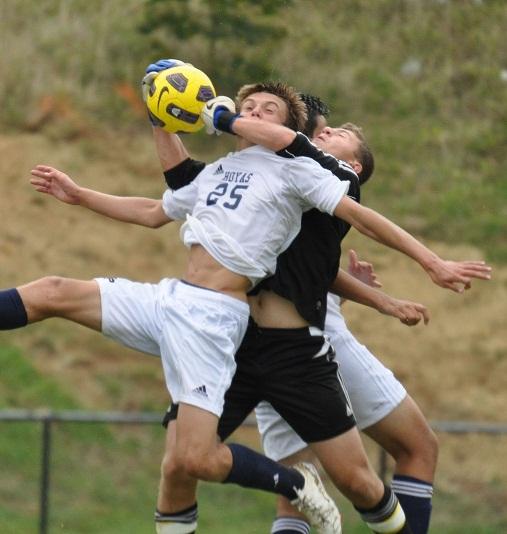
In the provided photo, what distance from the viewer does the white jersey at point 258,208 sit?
5969 mm

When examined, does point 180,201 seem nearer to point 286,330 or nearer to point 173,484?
point 286,330

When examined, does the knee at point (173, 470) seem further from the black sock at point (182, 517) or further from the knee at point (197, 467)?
the black sock at point (182, 517)

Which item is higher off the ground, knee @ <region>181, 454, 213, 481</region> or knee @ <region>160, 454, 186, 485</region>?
knee @ <region>181, 454, 213, 481</region>

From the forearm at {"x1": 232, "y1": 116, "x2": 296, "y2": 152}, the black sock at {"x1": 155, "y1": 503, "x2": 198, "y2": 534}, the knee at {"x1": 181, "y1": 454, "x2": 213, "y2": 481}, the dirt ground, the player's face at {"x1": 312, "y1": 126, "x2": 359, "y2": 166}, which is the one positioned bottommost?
the dirt ground

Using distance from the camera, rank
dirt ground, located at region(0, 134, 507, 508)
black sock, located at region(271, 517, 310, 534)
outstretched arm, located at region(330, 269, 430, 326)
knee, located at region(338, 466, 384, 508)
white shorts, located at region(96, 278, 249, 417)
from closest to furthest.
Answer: white shorts, located at region(96, 278, 249, 417) → knee, located at region(338, 466, 384, 508) → outstretched arm, located at region(330, 269, 430, 326) → black sock, located at region(271, 517, 310, 534) → dirt ground, located at region(0, 134, 507, 508)

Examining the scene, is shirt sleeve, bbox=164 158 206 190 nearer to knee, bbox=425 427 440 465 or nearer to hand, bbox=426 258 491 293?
hand, bbox=426 258 491 293

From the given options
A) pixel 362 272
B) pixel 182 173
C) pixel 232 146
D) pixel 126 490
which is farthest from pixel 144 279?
pixel 182 173

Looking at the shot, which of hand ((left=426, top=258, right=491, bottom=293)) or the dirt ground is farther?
the dirt ground

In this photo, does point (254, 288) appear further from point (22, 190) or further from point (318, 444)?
point (22, 190)

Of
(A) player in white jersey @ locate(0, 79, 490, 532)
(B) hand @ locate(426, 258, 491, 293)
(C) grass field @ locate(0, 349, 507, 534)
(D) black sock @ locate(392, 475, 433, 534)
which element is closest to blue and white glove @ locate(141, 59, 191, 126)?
(A) player in white jersey @ locate(0, 79, 490, 532)

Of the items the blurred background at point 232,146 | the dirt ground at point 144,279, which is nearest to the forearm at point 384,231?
the blurred background at point 232,146

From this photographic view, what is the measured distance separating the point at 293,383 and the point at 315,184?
2.87 ft

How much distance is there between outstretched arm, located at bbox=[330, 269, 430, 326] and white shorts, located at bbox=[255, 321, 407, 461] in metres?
0.19

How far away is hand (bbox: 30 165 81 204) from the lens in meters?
6.58
